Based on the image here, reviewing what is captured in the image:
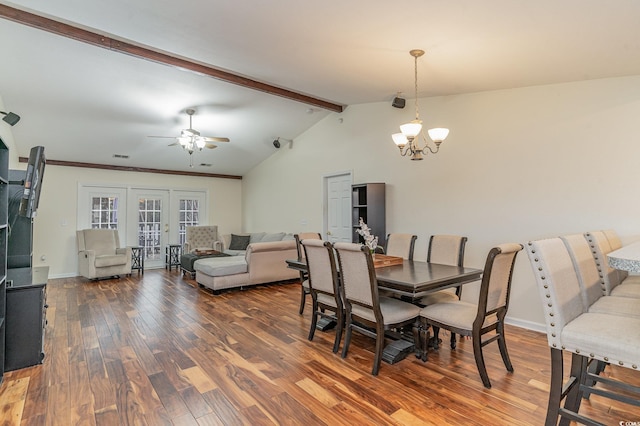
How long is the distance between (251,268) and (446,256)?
11.0 feet

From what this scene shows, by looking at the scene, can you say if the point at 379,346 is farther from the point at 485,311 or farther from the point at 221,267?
the point at 221,267

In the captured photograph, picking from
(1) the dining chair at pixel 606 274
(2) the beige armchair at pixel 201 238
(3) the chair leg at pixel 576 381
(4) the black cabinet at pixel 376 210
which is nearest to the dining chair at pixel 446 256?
(1) the dining chair at pixel 606 274

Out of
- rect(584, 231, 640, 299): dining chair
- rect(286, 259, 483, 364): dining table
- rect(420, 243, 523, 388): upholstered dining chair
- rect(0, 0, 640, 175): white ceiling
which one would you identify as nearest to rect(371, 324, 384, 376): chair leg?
rect(286, 259, 483, 364): dining table

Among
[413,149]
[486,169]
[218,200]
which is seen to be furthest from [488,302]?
[218,200]

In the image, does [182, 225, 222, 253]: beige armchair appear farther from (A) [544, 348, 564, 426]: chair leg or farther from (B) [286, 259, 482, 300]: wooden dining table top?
(A) [544, 348, 564, 426]: chair leg

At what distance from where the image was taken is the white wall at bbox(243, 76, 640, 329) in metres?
3.09

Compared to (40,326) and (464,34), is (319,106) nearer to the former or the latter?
(464,34)

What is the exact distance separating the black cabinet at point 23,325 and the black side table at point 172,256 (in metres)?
5.16

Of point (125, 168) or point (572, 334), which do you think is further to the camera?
point (125, 168)

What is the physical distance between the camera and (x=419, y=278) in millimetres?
2590

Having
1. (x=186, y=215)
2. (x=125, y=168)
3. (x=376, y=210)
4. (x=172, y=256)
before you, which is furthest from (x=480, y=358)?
(x=125, y=168)

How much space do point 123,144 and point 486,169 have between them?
6348 mm

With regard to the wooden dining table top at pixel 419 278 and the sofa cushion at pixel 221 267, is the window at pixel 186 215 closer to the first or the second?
the sofa cushion at pixel 221 267

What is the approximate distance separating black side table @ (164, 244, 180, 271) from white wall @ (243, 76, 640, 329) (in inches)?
198
